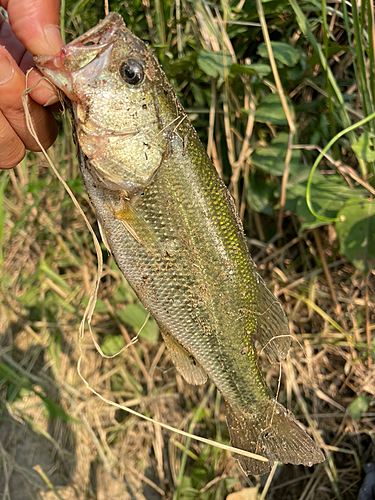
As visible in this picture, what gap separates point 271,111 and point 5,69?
48.8 inches

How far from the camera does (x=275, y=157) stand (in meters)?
1.91

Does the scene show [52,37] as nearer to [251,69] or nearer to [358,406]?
[251,69]

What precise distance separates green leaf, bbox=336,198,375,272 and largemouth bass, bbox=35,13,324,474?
1.88 ft

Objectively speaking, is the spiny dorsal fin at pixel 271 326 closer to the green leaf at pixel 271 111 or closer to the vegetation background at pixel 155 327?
the vegetation background at pixel 155 327

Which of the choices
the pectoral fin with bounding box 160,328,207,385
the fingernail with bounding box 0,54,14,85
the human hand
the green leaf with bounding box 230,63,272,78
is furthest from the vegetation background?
the fingernail with bounding box 0,54,14,85

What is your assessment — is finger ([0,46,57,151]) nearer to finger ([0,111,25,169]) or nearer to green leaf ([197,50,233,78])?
finger ([0,111,25,169])

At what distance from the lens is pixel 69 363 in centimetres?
234

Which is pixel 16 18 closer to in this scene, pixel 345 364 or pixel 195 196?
pixel 195 196

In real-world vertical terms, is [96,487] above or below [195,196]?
below

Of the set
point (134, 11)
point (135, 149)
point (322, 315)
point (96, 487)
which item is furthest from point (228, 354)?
point (134, 11)

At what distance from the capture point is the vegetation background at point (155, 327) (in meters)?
1.93

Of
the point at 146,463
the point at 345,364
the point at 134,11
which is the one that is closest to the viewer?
the point at 134,11

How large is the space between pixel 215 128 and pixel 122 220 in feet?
3.74

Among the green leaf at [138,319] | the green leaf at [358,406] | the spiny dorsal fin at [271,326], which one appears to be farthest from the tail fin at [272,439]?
the green leaf at [358,406]
